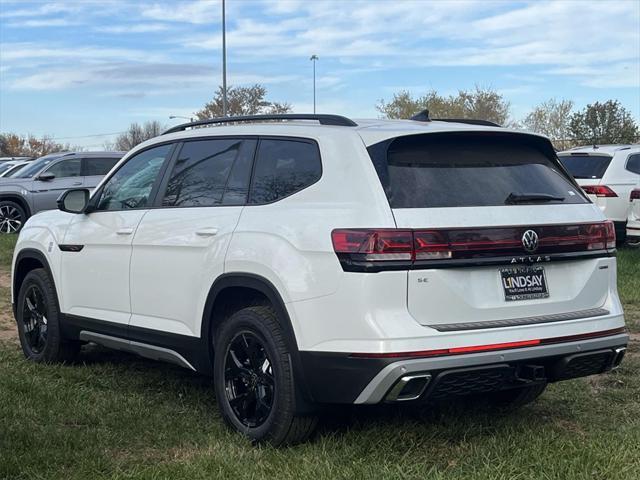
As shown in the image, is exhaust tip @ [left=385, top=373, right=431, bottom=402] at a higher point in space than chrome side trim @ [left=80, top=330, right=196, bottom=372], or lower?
higher

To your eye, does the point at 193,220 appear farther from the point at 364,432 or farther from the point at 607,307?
the point at 607,307

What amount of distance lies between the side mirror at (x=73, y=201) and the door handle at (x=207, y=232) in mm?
1562

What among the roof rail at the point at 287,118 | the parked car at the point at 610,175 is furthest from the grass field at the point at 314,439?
the parked car at the point at 610,175

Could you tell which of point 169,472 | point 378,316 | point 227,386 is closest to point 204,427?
point 227,386

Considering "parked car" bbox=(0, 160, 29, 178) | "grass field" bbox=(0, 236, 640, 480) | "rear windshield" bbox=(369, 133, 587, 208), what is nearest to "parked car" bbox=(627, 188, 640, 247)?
"grass field" bbox=(0, 236, 640, 480)

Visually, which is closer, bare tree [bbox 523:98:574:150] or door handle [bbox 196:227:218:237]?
door handle [bbox 196:227:218:237]

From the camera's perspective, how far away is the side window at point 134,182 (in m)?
5.65

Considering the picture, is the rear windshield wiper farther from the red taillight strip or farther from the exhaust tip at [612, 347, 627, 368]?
the exhaust tip at [612, 347, 627, 368]

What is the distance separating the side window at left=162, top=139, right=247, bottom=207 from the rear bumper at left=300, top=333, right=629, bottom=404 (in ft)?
4.27

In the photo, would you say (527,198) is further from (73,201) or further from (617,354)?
(73,201)

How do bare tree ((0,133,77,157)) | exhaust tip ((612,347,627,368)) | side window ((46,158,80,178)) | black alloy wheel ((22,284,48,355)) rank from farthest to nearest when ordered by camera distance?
bare tree ((0,133,77,157))
side window ((46,158,80,178))
black alloy wheel ((22,284,48,355))
exhaust tip ((612,347,627,368))

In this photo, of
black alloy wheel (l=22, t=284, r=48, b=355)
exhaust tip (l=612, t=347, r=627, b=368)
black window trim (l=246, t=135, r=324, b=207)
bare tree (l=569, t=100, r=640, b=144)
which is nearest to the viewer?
black window trim (l=246, t=135, r=324, b=207)

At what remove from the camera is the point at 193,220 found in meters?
5.02

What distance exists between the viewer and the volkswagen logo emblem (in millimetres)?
4254
